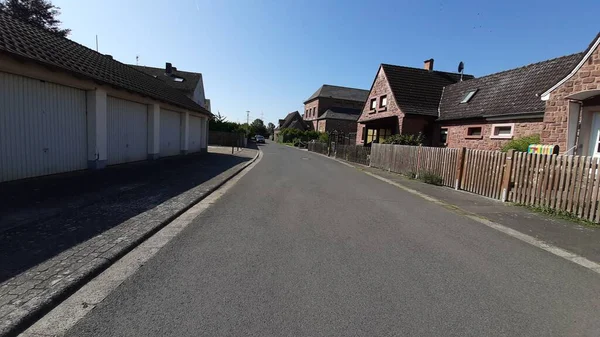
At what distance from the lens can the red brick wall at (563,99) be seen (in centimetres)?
938

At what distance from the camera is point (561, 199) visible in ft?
24.1

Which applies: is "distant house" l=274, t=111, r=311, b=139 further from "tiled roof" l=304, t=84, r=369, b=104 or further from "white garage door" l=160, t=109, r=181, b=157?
"white garage door" l=160, t=109, r=181, b=157

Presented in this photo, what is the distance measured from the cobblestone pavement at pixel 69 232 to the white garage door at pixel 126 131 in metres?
3.45

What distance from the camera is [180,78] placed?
42.2m

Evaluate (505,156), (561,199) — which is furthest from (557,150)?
(561,199)

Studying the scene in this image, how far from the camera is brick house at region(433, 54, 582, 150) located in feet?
51.1

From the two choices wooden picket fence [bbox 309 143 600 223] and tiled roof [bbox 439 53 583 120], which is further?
tiled roof [bbox 439 53 583 120]

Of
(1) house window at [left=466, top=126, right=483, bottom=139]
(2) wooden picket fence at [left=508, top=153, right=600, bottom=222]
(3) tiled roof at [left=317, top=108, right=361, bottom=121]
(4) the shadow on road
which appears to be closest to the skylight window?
(1) house window at [left=466, top=126, right=483, bottom=139]

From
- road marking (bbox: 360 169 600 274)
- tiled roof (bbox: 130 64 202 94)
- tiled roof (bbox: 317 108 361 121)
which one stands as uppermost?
tiled roof (bbox: 130 64 202 94)

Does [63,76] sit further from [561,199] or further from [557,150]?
[557,150]

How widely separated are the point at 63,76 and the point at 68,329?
8779 millimetres

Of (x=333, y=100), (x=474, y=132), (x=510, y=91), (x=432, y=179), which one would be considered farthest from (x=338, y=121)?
(x=432, y=179)

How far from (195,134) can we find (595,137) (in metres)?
21.0

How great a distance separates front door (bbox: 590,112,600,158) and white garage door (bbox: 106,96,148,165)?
15825 mm
